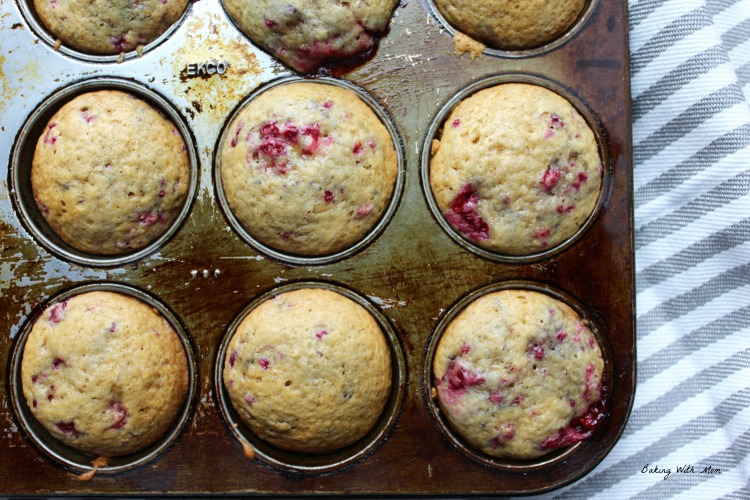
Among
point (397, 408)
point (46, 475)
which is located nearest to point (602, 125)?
point (397, 408)

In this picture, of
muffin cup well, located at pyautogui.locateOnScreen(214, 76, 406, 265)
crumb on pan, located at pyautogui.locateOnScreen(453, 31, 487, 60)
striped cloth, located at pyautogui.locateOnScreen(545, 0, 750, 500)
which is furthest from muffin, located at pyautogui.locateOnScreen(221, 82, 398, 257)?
striped cloth, located at pyautogui.locateOnScreen(545, 0, 750, 500)

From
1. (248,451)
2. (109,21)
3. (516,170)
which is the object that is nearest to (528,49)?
(516,170)

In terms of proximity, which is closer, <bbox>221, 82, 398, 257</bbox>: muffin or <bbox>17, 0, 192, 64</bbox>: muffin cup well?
<bbox>221, 82, 398, 257</bbox>: muffin

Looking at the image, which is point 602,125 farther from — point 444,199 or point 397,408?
point 397,408

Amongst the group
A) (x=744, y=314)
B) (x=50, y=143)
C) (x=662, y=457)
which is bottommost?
(x=662, y=457)

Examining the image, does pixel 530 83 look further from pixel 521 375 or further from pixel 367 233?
pixel 521 375

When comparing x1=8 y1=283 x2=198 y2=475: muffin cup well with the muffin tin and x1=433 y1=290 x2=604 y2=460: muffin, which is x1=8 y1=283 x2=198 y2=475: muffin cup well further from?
x1=433 y1=290 x2=604 y2=460: muffin

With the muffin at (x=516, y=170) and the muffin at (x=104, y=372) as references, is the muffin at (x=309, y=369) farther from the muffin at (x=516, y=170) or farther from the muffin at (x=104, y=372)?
the muffin at (x=516, y=170)
